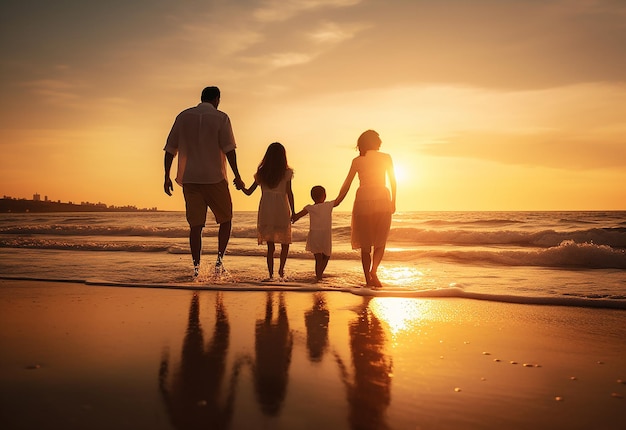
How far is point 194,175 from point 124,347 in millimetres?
4161

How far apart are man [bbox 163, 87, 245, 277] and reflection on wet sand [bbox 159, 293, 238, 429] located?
3658mm

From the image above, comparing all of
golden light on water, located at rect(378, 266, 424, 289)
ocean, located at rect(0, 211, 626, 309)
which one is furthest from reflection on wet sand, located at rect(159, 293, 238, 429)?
golden light on water, located at rect(378, 266, 424, 289)

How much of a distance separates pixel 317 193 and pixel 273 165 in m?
0.93

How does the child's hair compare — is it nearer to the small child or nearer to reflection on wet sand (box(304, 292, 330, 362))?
the small child

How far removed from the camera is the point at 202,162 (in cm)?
686

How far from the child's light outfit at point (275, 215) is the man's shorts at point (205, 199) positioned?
0.65 meters

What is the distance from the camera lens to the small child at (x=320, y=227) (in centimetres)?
754

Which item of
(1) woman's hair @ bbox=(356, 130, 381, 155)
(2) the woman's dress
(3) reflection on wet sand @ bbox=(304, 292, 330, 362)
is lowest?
(3) reflection on wet sand @ bbox=(304, 292, 330, 362)

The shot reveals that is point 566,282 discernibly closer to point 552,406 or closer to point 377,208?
point 377,208

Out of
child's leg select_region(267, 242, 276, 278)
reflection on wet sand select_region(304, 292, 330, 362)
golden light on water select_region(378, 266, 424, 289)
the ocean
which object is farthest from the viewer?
child's leg select_region(267, 242, 276, 278)

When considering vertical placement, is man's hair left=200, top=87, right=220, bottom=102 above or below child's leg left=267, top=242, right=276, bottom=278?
above

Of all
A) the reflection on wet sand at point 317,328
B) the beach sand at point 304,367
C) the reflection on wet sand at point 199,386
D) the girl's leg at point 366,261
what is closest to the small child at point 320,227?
the girl's leg at point 366,261

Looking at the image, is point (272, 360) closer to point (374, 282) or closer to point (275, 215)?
point (374, 282)

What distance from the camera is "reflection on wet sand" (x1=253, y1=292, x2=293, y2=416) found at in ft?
7.00
